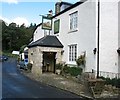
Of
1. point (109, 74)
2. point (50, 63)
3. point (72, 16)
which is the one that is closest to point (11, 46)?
point (50, 63)

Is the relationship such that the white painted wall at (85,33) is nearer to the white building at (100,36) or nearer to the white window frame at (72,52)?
the white building at (100,36)

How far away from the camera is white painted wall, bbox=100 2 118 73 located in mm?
19203

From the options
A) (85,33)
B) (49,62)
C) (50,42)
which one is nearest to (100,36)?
(85,33)

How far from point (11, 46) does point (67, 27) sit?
7098 cm

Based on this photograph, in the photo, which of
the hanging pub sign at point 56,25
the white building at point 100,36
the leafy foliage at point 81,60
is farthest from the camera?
the hanging pub sign at point 56,25

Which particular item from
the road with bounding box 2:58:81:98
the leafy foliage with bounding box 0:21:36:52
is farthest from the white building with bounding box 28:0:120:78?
the leafy foliage with bounding box 0:21:36:52

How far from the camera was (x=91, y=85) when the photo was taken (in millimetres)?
14555

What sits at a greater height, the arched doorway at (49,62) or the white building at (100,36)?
the white building at (100,36)

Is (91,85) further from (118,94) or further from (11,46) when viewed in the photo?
(11,46)

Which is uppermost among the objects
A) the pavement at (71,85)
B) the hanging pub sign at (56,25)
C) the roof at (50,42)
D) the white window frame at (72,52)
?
A: the hanging pub sign at (56,25)

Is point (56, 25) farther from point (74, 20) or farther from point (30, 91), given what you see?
point (30, 91)

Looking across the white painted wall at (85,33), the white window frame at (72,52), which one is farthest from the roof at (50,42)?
the white window frame at (72,52)

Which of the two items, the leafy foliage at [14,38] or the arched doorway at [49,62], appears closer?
the arched doorway at [49,62]

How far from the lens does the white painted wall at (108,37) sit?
19.2m
